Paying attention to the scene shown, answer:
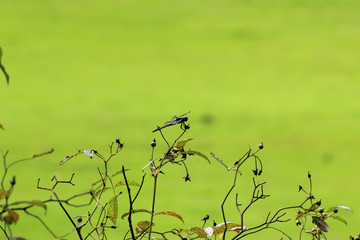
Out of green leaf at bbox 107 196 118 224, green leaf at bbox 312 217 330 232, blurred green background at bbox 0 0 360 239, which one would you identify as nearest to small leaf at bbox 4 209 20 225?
green leaf at bbox 107 196 118 224

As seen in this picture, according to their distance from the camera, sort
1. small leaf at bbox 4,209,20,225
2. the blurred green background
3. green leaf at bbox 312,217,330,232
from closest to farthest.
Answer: small leaf at bbox 4,209,20,225 → green leaf at bbox 312,217,330,232 → the blurred green background

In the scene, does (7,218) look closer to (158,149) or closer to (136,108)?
(158,149)

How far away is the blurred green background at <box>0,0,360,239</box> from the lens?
23.9 ft

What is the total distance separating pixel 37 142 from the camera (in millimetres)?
8438

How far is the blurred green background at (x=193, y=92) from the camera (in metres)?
7.27

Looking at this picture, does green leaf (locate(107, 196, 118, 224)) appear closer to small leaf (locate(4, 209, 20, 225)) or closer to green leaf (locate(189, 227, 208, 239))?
green leaf (locate(189, 227, 208, 239))

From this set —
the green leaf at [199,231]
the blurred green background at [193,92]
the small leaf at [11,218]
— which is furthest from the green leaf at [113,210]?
the blurred green background at [193,92]

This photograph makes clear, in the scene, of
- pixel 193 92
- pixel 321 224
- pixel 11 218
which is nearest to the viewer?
pixel 11 218

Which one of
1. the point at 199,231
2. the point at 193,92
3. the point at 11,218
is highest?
the point at 193,92

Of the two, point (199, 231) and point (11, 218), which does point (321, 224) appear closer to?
point (199, 231)

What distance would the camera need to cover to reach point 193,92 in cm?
962

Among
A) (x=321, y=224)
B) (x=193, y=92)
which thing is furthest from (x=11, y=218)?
A: (x=193, y=92)

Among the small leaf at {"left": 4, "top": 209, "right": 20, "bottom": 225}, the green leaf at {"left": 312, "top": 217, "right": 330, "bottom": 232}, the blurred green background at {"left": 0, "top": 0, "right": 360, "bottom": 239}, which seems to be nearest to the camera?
the small leaf at {"left": 4, "top": 209, "right": 20, "bottom": 225}

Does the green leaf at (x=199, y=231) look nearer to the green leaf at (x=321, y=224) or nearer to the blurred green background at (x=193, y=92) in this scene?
the green leaf at (x=321, y=224)
